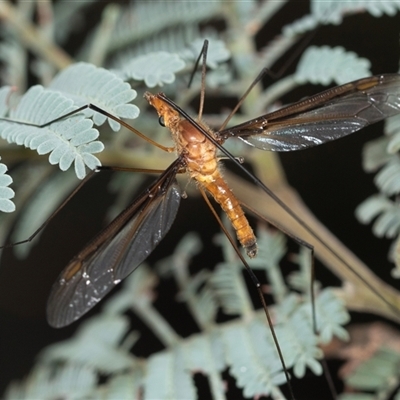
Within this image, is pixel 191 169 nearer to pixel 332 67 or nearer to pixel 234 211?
pixel 234 211

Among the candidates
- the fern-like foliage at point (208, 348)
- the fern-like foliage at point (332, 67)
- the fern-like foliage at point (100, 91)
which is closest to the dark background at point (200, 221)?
the fern-like foliage at point (208, 348)

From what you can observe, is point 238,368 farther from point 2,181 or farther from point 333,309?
point 2,181

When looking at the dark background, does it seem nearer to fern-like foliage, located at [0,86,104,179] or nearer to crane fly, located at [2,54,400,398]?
crane fly, located at [2,54,400,398]

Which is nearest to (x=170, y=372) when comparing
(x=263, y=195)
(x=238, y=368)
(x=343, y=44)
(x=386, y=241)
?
(x=238, y=368)

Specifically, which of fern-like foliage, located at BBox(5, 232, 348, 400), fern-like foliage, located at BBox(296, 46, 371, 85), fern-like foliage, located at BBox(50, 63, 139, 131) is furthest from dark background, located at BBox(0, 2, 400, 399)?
fern-like foliage, located at BBox(50, 63, 139, 131)

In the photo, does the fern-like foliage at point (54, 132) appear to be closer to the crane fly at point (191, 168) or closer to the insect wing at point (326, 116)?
the crane fly at point (191, 168)

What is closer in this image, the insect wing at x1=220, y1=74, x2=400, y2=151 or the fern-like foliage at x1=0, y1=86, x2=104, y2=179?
the fern-like foliage at x1=0, y1=86, x2=104, y2=179
